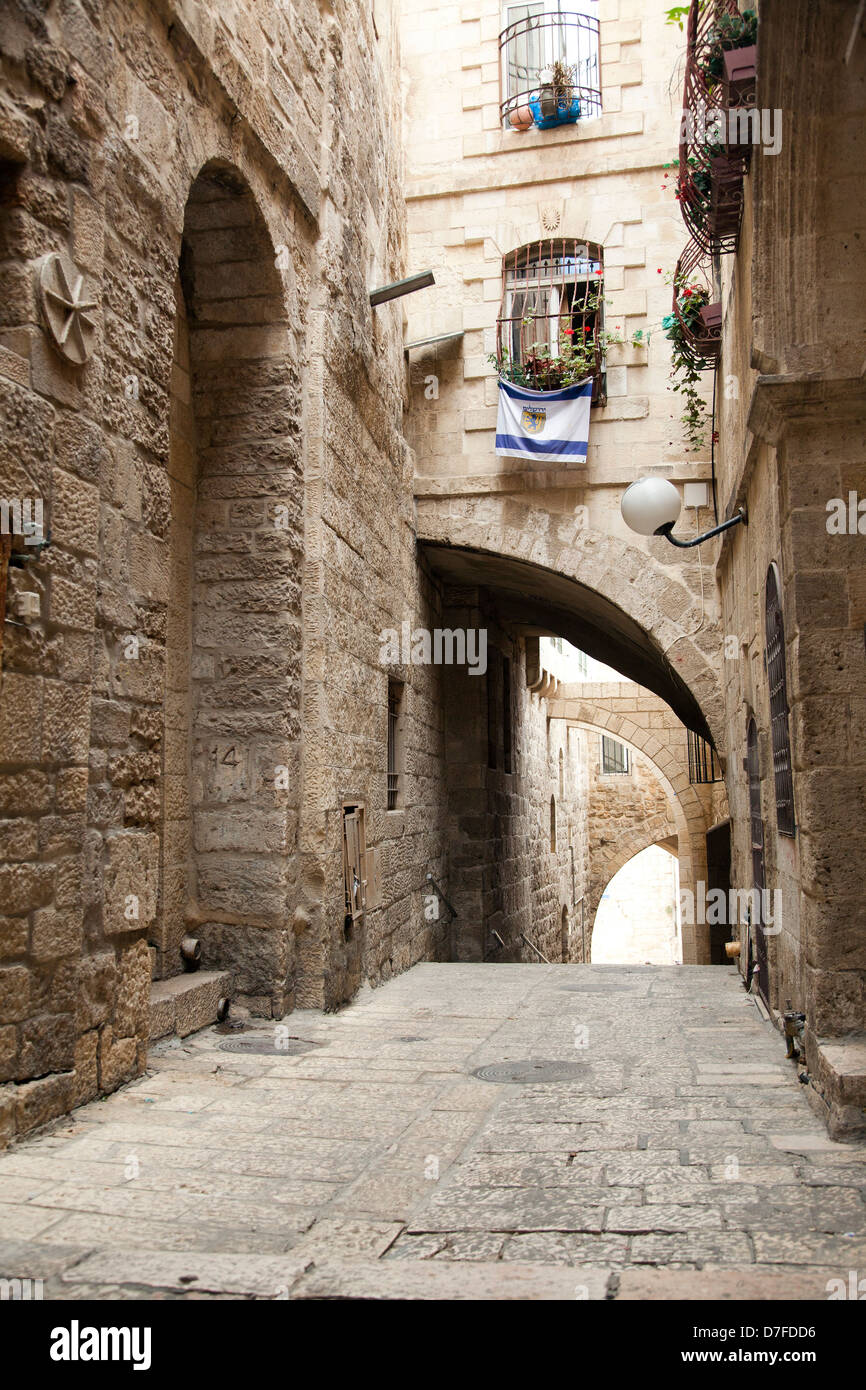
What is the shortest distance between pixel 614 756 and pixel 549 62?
14.0m

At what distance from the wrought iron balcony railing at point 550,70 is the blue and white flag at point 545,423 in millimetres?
2368

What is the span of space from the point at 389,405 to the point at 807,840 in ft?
16.0

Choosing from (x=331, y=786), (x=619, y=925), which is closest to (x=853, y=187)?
(x=331, y=786)

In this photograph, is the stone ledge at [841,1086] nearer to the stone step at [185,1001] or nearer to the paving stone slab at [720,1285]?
the paving stone slab at [720,1285]

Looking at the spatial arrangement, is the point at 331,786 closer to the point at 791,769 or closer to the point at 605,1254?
the point at 791,769

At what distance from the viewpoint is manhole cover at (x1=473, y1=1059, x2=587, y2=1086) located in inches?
158

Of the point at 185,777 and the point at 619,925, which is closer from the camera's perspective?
the point at 185,777

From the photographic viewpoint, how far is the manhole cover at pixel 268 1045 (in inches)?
174

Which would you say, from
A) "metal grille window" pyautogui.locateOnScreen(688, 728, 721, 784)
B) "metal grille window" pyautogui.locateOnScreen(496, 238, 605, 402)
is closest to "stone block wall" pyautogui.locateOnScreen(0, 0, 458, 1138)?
"metal grille window" pyautogui.locateOnScreen(496, 238, 605, 402)

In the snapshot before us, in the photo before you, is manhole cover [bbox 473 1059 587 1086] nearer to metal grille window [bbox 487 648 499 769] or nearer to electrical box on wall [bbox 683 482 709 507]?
electrical box on wall [bbox 683 482 709 507]

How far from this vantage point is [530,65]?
8969 mm

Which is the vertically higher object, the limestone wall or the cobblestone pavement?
the limestone wall

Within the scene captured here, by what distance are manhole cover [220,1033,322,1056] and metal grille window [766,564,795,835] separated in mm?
2164

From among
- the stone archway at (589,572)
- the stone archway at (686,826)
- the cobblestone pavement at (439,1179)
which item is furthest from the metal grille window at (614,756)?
the cobblestone pavement at (439,1179)
